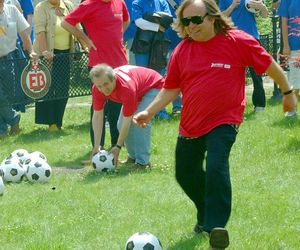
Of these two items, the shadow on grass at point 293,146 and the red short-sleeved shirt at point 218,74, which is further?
the shadow on grass at point 293,146

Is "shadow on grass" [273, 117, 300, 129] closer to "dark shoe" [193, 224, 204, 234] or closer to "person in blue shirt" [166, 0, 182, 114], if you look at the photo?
"person in blue shirt" [166, 0, 182, 114]

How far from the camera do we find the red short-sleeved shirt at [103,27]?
1089cm

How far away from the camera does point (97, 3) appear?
1085 cm

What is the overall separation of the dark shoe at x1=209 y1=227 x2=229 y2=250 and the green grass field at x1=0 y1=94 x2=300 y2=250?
1.60ft

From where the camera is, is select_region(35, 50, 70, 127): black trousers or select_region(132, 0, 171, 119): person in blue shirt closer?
select_region(132, 0, 171, 119): person in blue shirt

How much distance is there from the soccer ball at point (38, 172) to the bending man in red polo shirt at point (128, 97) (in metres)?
0.74

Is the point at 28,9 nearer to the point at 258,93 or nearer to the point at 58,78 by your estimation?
the point at 58,78

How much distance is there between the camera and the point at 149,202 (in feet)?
26.4

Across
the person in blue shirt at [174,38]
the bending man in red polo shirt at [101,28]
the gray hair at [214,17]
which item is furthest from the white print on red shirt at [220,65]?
the person in blue shirt at [174,38]

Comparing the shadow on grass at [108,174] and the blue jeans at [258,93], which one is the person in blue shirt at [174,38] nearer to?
the blue jeans at [258,93]

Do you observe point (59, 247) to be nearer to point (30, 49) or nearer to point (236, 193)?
point (236, 193)

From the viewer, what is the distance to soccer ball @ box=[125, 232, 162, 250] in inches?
244

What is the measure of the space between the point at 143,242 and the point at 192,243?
59cm

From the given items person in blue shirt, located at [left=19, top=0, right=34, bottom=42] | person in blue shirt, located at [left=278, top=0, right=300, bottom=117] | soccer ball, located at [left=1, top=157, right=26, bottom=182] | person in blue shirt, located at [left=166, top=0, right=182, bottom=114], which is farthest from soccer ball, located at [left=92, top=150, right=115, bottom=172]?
person in blue shirt, located at [left=19, top=0, right=34, bottom=42]
